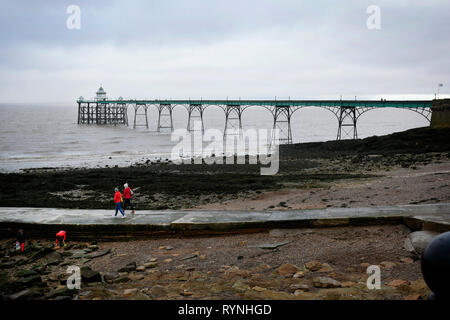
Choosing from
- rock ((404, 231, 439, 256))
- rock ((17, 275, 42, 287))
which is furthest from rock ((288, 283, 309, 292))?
rock ((17, 275, 42, 287))

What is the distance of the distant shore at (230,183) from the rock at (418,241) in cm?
394

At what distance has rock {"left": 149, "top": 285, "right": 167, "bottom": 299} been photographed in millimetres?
5274

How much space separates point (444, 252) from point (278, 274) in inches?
127

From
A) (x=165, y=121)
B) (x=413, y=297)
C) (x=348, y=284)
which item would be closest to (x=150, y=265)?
(x=348, y=284)

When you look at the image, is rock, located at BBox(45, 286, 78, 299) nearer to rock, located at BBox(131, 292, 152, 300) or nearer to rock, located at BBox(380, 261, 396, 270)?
rock, located at BBox(131, 292, 152, 300)

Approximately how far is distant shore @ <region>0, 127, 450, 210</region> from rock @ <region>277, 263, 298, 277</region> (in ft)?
19.3

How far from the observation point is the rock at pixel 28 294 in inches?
196

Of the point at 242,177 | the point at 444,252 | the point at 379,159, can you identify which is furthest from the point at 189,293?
the point at 379,159

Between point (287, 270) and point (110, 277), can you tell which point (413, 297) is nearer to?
point (287, 270)

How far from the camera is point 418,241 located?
20.5 ft

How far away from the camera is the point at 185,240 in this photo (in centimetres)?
814

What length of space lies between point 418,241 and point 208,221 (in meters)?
4.35

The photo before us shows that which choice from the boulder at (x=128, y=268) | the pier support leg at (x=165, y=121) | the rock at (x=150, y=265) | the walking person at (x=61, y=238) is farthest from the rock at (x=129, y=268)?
the pier support leg at (x=165, y=121)

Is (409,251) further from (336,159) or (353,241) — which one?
(336,159)
